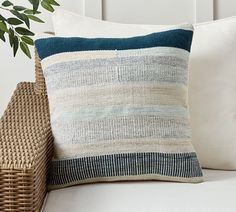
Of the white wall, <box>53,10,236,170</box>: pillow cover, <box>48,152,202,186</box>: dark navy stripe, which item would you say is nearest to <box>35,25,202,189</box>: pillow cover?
<box>48,152,202,186</box>: dark navy stripe

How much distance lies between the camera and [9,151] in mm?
1379

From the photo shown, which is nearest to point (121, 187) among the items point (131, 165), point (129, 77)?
point (131, 165)

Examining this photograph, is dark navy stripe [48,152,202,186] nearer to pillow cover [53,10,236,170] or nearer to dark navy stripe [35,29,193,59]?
pillow cover [53,10,236,170]

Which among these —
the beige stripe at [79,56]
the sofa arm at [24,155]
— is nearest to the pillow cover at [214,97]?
the beige stripe at [79,56]

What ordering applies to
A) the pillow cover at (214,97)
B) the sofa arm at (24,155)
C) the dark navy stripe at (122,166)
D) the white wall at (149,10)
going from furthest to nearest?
the white wall at (149,10), the pillow cover at (214,97), the dark navy stripe at (122,166), the sofa arm at (24,155)

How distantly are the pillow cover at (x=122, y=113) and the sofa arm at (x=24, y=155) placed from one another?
0.22 ft

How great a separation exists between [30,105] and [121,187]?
0.48 m

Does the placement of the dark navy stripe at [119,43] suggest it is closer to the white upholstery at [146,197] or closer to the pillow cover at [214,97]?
the pillow cover at [214,97]

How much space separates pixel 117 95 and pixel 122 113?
0.17 feet

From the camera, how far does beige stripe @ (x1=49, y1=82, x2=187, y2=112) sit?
5.05 ft

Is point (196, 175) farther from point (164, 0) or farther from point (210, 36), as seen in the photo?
point (164, 0)

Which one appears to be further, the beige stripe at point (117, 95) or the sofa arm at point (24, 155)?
the beige stripe at point (117, 95)

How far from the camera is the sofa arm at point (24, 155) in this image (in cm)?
129

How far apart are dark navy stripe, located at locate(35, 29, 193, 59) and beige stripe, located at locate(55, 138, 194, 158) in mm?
272
